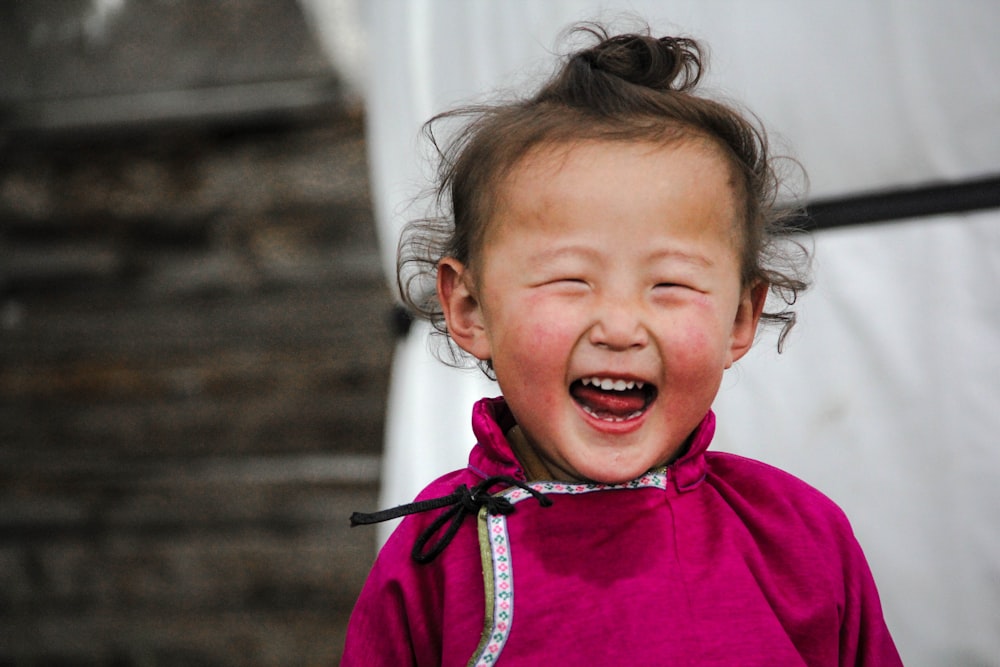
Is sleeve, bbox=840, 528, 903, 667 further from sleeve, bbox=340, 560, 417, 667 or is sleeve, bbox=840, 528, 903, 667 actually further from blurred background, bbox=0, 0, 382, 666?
blurred background, bbox=0, 0, 382, 666

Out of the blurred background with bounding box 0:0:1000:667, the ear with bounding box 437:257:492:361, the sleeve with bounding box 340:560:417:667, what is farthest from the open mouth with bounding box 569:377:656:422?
the blurred background with bounding box 0:0:1000:667

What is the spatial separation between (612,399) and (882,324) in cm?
53


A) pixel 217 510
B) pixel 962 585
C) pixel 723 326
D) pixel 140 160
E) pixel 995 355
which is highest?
pixel 140 160

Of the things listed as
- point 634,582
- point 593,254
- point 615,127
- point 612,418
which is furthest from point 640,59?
point 634,582

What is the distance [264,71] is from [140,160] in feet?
1.00

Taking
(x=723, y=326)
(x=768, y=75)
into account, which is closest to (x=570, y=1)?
(x=768, y=75)

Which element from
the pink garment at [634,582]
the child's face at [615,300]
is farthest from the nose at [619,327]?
the pink garment at [634,582]

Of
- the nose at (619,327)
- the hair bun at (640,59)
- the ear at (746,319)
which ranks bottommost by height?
the ear at (746,319)

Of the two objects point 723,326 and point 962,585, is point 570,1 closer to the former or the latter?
point 723,326

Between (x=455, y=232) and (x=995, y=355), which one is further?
(x=995, y=355)

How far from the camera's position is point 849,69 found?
111 cm

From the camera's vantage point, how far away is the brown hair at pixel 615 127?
0.76 metres

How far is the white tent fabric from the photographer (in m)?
1.05

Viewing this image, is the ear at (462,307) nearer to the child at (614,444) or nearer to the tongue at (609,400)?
the child at (614,444)
